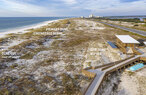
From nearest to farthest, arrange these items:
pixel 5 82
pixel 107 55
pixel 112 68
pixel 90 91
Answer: pixel 90 91 < pixel 5 82 < pixel 112 68 < pixel 107 55

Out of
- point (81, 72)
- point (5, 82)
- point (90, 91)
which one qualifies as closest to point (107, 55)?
point (81, 72)

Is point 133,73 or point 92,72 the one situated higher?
point 92,72

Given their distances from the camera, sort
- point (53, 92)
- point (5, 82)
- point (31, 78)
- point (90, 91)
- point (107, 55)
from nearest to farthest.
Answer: point (90, 91), point (53, 92), point (5, 82), point (31, 78), point (107, 55)

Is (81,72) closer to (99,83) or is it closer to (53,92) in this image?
(99,83)

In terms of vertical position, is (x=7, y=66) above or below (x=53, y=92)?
above

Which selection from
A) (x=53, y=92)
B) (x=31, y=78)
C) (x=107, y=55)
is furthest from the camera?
(x=107, y=55)

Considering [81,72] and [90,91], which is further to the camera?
[81,72]

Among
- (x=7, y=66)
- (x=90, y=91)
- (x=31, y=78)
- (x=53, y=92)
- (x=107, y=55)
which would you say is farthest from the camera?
(x=107, y=55)

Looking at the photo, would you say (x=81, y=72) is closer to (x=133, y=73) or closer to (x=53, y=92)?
(x=53, y=92)

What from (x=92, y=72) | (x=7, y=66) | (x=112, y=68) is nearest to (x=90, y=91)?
(x=92, y=72)
